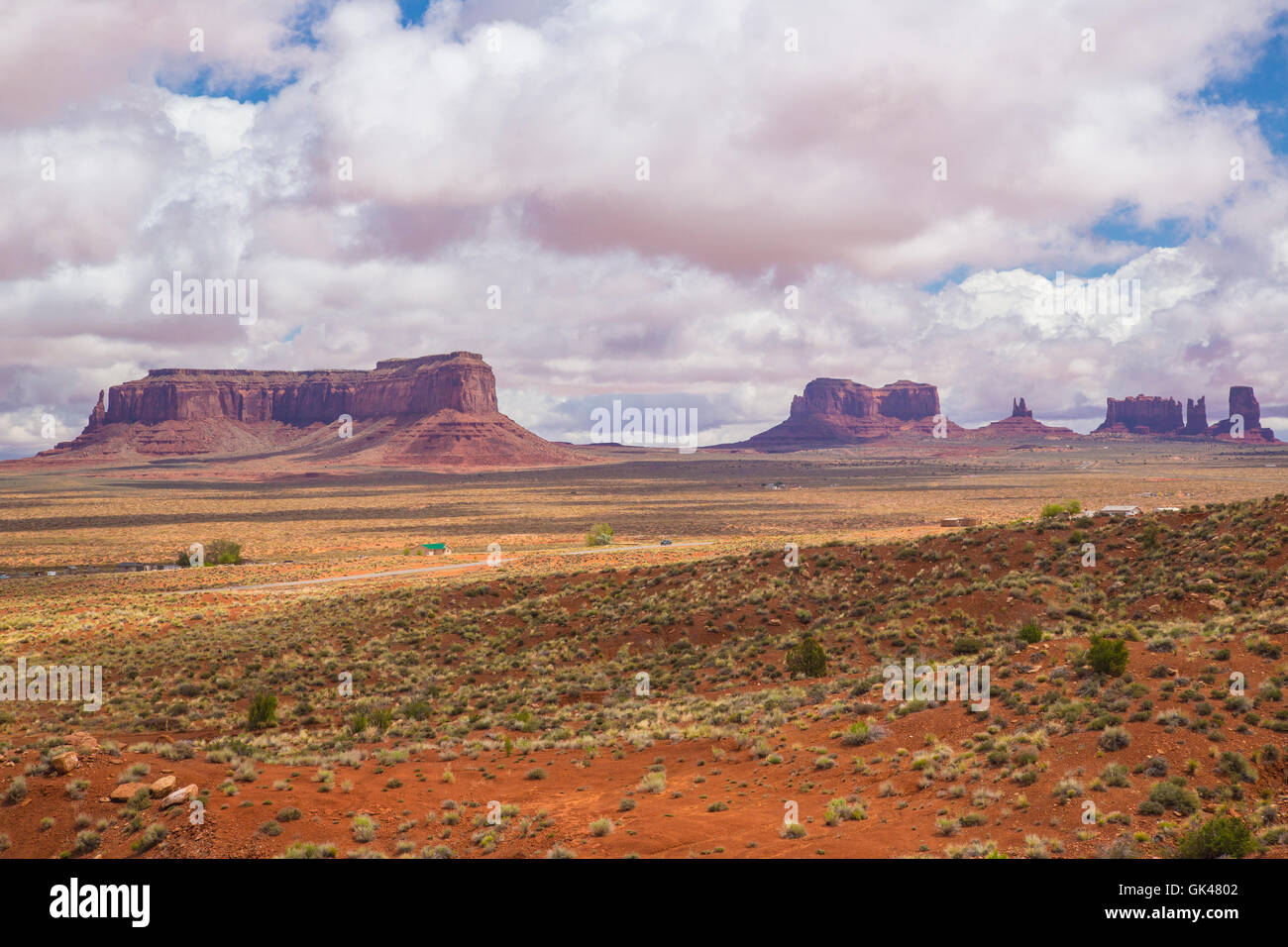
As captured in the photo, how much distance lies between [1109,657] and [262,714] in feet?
73.5

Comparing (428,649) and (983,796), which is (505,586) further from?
(983,796)

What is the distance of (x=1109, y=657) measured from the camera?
16.8m

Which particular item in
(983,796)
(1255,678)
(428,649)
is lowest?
(428,649)

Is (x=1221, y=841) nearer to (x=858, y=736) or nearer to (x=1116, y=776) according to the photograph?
(x=1116, y=776)

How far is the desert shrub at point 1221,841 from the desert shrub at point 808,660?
15.2 m

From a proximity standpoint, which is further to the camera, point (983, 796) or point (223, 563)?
point (223, 563)

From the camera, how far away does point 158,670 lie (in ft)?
93.5

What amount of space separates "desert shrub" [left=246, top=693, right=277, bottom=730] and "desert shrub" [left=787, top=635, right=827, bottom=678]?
16170mm

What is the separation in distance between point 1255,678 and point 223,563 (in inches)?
2475

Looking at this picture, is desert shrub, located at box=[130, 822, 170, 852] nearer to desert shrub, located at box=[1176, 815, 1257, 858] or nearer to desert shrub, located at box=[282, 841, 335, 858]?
desert shrub, located at box=[282, 841, 335, 858]

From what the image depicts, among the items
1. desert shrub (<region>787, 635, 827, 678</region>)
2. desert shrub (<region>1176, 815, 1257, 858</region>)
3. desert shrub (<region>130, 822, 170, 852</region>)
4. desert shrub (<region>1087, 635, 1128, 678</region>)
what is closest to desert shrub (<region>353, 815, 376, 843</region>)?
desert shrub (<region>130, 822, 170, 852</region>)

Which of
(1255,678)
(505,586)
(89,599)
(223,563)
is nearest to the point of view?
(1255,678)
